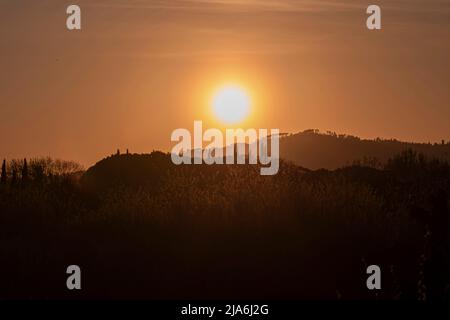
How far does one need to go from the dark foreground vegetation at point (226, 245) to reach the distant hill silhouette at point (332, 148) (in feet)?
219

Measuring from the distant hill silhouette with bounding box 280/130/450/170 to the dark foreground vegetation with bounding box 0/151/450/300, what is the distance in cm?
6684

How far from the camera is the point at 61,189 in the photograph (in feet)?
107

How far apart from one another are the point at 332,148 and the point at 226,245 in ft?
290

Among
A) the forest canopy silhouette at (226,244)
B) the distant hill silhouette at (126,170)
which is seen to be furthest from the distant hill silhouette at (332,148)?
the forest canopy silhouette at (226,244)

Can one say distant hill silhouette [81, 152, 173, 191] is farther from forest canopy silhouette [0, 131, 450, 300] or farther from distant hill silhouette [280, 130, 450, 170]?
distant hill silhouette [280, 130, 450, 170]

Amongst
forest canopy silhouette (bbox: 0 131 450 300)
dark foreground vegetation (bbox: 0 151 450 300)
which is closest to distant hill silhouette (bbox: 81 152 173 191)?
forest canopy silhouette (bbox: 0 131 450 300)

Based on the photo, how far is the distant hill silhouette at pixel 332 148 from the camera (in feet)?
313

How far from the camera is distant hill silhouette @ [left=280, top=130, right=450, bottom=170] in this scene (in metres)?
95.2

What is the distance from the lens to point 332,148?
108 m

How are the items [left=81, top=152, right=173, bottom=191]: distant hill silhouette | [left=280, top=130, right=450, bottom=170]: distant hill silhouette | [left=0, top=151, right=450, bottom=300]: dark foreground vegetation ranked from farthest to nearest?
[left=280, top=130, right=450, bottom=170]: distant hill silhouette < [left=81, top=152, right=173, bottom=191]: distant hill silhouette < [left=0, top=151, right=450, bottom=300]: dark foreground vegetation

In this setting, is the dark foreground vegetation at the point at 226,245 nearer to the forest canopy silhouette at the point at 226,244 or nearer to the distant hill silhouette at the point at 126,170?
the forest canopy silhouette at the point at 226,244

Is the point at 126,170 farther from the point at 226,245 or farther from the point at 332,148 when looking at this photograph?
the point at 332,148

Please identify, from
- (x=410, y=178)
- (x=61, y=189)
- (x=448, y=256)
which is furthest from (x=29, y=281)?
(x=410, y=178)

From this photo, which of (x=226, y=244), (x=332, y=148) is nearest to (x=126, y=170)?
(x=226, y=244)
